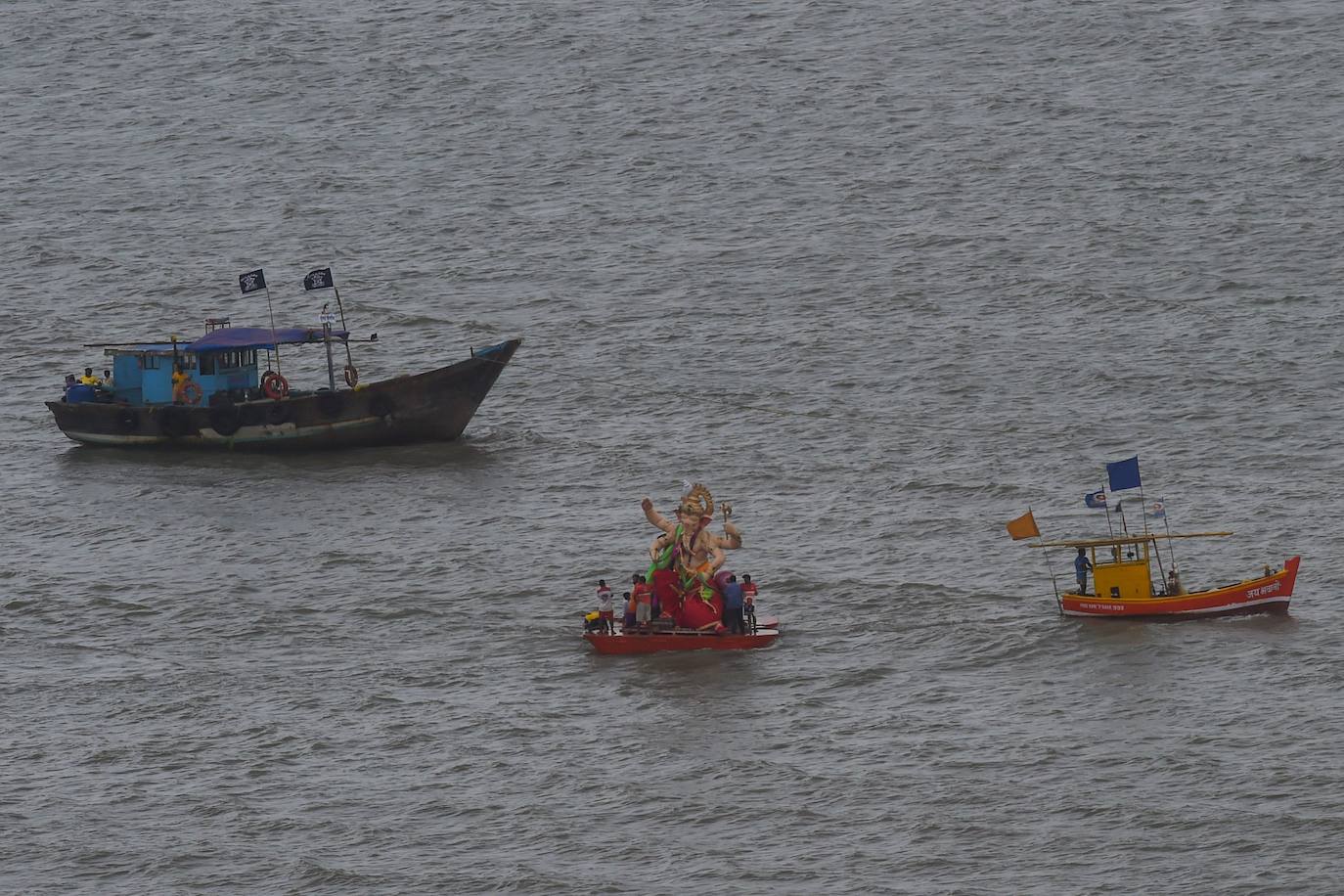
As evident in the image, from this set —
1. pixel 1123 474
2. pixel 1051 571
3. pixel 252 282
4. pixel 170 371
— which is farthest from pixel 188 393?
pixel 1123 474

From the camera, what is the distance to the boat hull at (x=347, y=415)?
187 ft

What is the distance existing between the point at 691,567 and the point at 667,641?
1317mm

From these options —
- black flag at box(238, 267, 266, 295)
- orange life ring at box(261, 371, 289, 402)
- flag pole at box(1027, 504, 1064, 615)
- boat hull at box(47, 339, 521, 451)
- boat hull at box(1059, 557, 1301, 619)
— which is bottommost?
boat hull at box(1059, 557, 1301, 619)

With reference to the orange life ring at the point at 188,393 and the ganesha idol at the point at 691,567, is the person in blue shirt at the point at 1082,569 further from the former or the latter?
the orange life ring at the point at 188,393

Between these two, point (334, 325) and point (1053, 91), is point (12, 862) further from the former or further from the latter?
point (1053, 91)

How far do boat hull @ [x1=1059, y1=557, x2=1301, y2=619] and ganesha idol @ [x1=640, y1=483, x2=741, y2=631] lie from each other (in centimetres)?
610

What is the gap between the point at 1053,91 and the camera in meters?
84.3

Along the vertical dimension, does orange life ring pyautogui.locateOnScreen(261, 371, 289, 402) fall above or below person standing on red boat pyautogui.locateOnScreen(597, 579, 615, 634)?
above

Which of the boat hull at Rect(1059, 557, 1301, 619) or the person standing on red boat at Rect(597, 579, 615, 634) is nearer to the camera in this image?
the boat hull at Rect(1059, 557, 1301, 619)

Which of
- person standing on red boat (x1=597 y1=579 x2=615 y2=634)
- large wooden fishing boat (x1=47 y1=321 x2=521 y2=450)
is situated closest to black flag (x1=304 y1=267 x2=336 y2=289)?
large wooden fishing boat (x1=47 y1=321 x2=521 y2=450)

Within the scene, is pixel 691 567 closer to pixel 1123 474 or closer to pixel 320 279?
pixel 1123 474

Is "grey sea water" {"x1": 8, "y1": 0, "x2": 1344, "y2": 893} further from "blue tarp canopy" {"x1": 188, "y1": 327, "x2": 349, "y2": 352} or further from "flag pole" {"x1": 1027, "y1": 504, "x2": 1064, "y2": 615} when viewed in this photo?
"blue tarp canopy" {"x1": 188, "y1": 327, "x2": 349, "y2": 352}

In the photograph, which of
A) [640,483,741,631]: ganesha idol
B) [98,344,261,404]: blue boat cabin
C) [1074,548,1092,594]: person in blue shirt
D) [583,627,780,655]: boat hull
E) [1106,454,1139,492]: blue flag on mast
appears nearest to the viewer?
[583,627,780,655]: boat hull

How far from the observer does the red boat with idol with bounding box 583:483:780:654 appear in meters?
41.5
